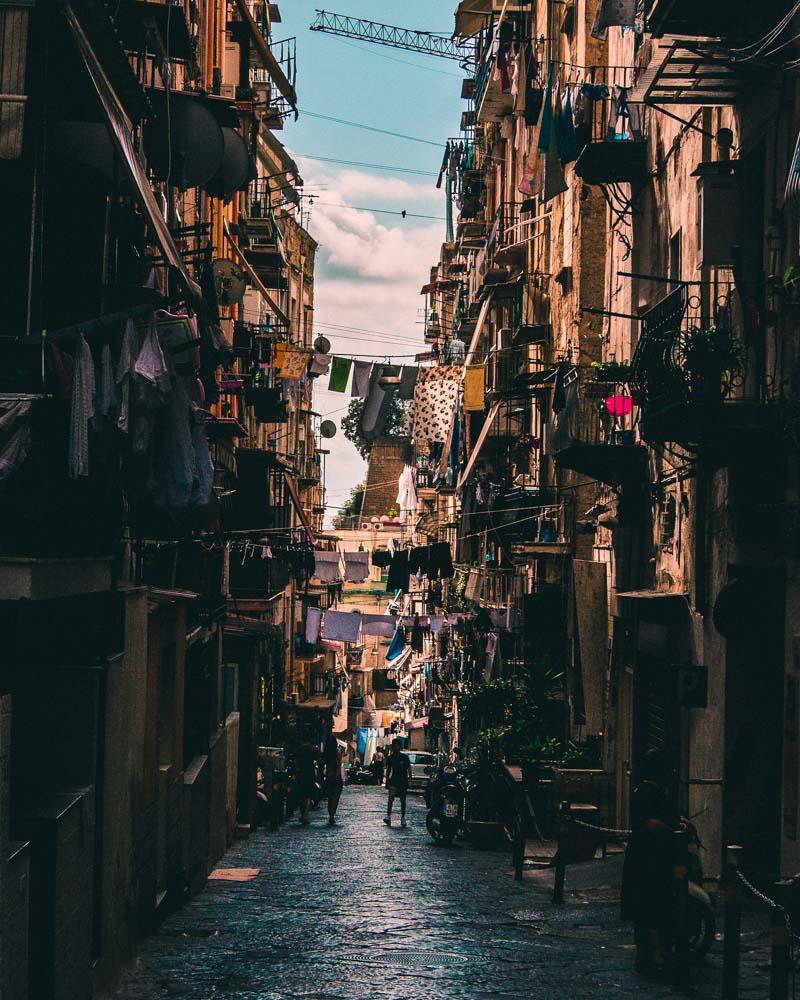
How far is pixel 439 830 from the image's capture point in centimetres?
2386

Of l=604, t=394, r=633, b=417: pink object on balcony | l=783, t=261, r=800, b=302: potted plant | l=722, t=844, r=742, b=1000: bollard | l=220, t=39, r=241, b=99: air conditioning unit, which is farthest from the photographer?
l=220, t=39, r=241, b=99: air conditioning unit

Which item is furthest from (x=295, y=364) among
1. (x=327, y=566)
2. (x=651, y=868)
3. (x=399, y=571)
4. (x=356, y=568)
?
(x=651, y=868)

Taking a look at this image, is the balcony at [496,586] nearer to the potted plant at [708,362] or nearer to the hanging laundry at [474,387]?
the hanging laundry at [474,387]

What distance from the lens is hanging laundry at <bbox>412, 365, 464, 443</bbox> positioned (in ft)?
104

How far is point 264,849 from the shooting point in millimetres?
23266

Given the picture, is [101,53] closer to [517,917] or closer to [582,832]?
[517,917]

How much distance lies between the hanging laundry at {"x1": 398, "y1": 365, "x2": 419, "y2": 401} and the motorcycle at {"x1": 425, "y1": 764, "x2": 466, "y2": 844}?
28.8 feet

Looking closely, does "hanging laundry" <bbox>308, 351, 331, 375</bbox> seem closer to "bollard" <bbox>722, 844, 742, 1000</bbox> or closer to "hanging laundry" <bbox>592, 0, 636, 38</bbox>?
"hanging laundry" <bbox>592, 0, 636, 38</bbox>

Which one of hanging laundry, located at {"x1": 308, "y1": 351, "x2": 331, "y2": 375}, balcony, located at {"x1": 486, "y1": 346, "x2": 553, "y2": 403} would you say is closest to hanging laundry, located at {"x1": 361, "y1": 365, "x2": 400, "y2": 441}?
balcony, located at {"x1": 486, "y1": 346, "x2": 553, "y2": 403}

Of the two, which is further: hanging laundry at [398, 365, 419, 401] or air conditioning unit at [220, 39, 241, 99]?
air conditioning unit at [220, 39, 241, 99]

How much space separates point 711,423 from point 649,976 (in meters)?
4.60

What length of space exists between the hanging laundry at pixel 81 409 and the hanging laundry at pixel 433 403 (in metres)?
21.5

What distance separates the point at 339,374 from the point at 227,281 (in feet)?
14.4

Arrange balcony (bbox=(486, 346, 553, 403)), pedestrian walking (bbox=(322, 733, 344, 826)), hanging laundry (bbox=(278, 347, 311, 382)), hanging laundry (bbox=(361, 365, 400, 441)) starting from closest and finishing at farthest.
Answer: balcony (bbox=(486, 346, 553, 403))
pedestrian walking (bbox=(322, 733, 344, 826))
hanging laundry (bbox=(361, 365, 400, 441))
hanging laundry (bbox=(278, 347, 311, 382))
